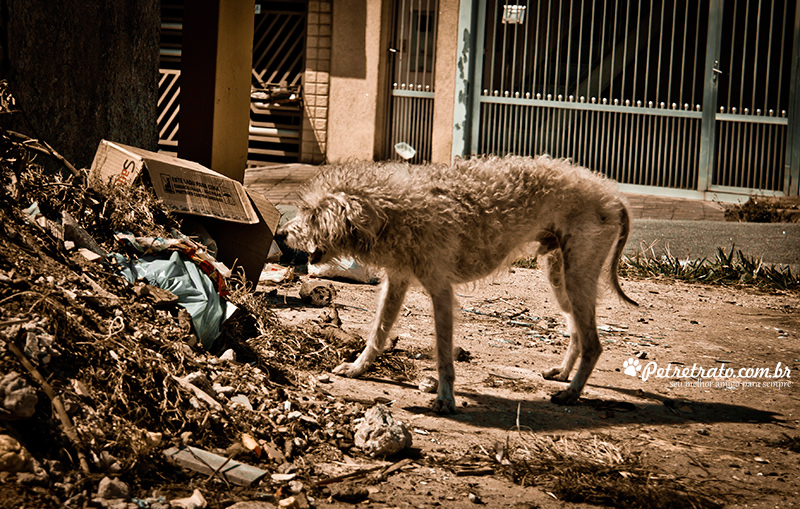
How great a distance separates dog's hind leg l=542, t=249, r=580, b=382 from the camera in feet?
17.8

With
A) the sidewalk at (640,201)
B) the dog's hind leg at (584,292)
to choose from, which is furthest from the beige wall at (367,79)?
the dog's hind leg at (584,292)

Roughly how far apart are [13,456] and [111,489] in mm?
365

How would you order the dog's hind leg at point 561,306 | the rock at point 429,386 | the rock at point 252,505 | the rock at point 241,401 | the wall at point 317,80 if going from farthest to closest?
the wall at point 317,80
the dog's hind leg at point 561,306
the rock at point 429,386
the rock at point 241,401
the rock at point 252,505

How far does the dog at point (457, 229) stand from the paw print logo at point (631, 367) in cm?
53

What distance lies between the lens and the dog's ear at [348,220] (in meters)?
4.51

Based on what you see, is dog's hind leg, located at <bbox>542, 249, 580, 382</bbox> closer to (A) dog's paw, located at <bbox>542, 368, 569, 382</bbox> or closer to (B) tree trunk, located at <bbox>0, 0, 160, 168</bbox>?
(A) dog's paw, located at <bbox>542, 368, 569, 382</bbox>

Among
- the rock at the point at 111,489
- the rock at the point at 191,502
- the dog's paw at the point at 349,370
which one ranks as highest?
the rock at the point at 111,489

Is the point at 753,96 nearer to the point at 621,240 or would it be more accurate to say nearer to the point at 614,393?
the point at 621,240

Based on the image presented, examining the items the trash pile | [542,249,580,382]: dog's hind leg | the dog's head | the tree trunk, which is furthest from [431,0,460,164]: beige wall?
the dog's head

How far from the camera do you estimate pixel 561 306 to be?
555cm

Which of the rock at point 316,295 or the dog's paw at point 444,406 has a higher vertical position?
the rock at point 316,295

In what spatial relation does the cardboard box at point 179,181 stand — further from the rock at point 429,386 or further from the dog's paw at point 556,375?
the dog's paw at point 556,375

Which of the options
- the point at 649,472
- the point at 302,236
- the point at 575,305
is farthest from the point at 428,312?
the point at 649,472

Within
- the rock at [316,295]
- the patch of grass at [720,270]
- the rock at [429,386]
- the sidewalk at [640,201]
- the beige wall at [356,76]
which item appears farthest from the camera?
the beige wall at [356,76]
